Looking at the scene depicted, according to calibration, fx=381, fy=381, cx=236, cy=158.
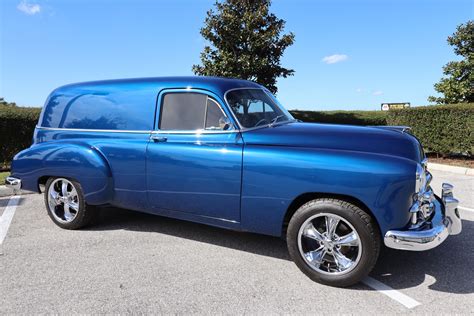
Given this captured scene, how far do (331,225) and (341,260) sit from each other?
319 mm

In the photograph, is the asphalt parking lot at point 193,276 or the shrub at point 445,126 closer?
the asphalt parking lot at point 193,276

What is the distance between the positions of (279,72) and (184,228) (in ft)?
33.8

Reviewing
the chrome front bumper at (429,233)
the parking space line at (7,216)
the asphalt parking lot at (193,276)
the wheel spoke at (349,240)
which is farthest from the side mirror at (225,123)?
the parking space line at (7,216)

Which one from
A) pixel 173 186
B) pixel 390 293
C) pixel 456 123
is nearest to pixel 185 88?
pixel 173 186

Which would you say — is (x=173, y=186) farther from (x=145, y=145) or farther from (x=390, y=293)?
(x=390, y=293)

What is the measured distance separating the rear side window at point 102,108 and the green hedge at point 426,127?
5695 millimetres

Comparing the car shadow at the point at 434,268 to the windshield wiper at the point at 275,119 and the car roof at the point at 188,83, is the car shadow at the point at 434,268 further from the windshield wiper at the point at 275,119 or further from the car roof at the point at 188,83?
the car roof at the point at 188,83

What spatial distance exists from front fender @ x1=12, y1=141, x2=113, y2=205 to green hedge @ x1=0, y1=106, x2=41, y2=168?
18.7ft

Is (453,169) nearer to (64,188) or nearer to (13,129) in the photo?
(64,188)

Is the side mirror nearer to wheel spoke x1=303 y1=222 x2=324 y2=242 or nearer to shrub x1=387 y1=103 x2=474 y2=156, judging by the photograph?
wheel spoke x1=303 y1=222 x2=324 y2=242

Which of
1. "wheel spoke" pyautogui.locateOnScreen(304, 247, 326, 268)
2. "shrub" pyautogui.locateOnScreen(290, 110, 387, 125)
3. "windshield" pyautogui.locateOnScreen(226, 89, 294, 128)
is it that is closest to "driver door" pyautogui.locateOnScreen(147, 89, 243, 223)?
"windshield" pyautogui.locateOnScreen(226, 89, 294, 128)

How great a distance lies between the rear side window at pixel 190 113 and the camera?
12.9 ft

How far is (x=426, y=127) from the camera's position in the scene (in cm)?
1130

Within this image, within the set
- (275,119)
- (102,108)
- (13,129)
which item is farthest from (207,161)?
(13,129)
